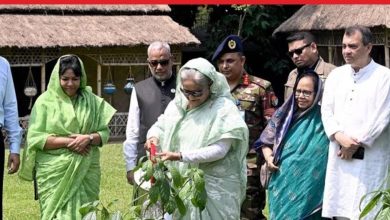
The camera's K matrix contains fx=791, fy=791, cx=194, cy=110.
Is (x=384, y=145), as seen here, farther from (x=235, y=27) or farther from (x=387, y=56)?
(x=235, y=27)

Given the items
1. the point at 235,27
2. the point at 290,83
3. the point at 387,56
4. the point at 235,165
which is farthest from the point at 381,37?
the point at 235,165

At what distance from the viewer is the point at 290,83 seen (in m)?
→ 6.07

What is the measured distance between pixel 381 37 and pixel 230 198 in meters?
15.2

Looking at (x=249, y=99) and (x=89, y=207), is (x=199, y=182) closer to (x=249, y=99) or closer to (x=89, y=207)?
(x=89, y=207)

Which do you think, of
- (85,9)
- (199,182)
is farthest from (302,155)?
(85,9)

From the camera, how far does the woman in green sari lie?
5.61 m

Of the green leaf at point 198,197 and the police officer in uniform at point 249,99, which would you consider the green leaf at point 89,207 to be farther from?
the police officer in uniform at point 249,99

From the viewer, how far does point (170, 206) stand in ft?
12.2

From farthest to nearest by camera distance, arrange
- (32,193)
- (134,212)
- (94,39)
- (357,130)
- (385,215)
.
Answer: (94,39) → (32,193) → (357,130) → (134,212) → (385,215)

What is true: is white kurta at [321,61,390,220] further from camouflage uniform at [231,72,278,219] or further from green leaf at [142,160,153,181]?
green leaf at [142,160,153,181]

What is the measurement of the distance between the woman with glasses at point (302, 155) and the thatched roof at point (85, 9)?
1578 centimetres

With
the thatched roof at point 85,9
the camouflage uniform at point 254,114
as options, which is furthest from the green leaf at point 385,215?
the thatched roof at point 85,9

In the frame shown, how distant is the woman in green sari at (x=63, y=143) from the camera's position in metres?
5.61

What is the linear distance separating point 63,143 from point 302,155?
5.52 ft
